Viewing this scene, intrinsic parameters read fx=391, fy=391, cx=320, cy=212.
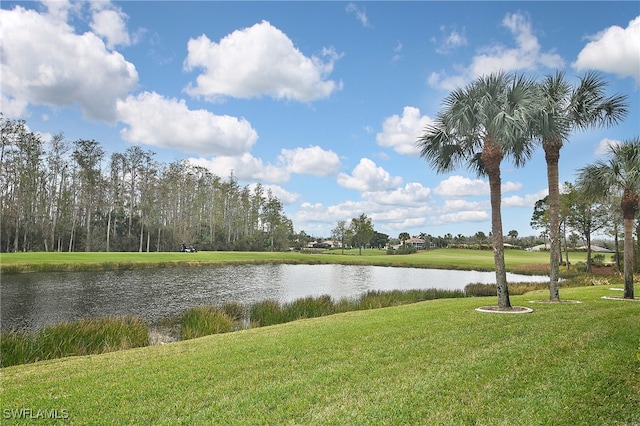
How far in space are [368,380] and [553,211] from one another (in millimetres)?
11679

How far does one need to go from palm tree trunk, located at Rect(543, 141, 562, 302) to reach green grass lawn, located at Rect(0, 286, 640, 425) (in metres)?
5.20

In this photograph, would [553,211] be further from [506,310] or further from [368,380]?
[368,380]

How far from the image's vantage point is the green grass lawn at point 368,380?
4863mm

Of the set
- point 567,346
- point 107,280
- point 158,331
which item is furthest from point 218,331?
point 107,280

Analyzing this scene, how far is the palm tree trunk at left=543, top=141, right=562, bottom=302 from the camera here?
14070mm

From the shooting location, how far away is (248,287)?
28078mm

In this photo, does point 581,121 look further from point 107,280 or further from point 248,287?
point 107,280

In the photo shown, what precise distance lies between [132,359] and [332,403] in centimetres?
498

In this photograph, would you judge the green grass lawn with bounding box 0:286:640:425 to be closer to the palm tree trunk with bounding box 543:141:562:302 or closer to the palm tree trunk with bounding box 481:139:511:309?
the palm tree trunk with bounding box 481:139:511:309

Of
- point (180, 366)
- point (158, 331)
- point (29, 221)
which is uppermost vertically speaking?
point (29, 221)

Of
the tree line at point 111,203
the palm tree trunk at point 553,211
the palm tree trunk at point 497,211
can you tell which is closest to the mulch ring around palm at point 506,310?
the palm tree trunk at point 497,211

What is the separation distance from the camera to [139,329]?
40.8 feet

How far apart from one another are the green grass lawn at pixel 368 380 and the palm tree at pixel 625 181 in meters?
7.64

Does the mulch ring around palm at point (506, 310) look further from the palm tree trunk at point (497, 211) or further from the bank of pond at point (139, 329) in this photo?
the bank of pond at point (139, 329)
